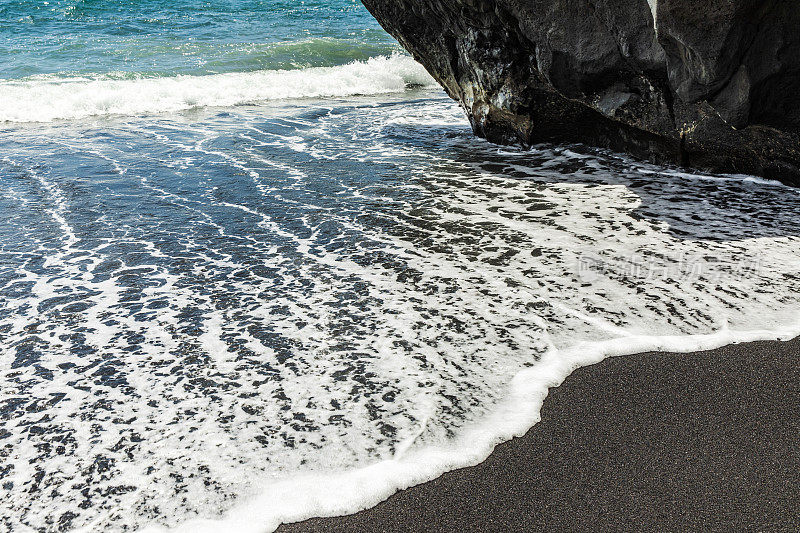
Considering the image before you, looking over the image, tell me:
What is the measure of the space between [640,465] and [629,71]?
4.23 m

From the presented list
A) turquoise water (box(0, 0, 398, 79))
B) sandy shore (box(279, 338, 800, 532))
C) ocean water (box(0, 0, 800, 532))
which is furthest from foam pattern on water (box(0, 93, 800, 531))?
turquoise water (box(0, 0, 398, 79))

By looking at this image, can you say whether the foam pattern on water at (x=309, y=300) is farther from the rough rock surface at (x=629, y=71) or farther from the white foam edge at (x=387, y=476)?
the rough rock surface at (x=629, y=71)

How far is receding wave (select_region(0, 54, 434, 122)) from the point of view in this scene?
34.1 feet

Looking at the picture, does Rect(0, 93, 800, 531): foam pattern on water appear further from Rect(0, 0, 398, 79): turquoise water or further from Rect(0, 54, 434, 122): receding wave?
Rect(0, 0, 398, 79): turquoise water

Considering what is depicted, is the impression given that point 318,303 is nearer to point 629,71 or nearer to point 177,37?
point 629,71

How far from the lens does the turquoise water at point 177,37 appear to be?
13938mm

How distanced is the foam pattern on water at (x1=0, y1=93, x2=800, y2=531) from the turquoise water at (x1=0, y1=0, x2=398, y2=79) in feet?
27.8

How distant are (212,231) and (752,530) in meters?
3.97

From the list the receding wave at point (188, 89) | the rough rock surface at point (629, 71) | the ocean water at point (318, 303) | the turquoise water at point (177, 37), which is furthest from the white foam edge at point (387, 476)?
the turquoise water at point (177, 37)

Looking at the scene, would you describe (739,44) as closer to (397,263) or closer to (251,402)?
(397,263)

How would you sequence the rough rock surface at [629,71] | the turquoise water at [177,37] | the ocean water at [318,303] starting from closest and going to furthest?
the ocean water at [318,303] → the rough rock surface at [629,71] → the turquoise water at [177,37]

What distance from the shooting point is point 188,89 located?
1145 centimetres

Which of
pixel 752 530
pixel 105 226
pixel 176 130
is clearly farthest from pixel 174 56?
pixel 752 530

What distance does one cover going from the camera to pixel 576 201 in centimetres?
521
